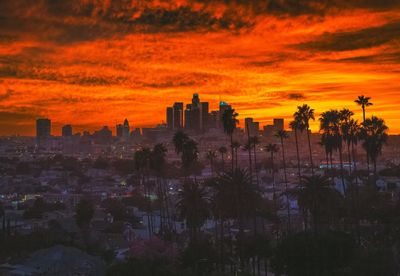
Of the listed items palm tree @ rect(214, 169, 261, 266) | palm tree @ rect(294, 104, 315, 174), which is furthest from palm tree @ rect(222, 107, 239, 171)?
palm tree @ rect(294, 104, 315, 174)

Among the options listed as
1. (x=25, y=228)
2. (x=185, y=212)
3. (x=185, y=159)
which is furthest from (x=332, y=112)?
(x=25, y=228)

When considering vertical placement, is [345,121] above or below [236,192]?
above

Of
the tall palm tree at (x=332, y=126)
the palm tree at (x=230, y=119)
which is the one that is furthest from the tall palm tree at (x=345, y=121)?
the palm tree at (x=230, y=119)

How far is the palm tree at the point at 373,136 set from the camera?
66.0 meters

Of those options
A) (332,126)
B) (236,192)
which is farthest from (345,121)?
(236,192)

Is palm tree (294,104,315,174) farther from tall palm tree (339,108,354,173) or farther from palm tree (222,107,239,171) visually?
palm tree (222,107,239,171)

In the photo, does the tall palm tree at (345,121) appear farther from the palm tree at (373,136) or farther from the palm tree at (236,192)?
the palm tree at (236,192)

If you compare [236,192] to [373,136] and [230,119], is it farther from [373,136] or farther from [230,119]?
[373,136]

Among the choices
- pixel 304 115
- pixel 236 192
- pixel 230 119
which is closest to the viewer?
pixel 236 192

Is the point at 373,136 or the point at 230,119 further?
the point at 373,136

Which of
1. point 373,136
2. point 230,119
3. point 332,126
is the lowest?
point 373,136

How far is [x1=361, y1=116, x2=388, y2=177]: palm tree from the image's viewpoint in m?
66.0

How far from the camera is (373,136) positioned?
67.1 metres

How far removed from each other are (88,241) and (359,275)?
34.0m
